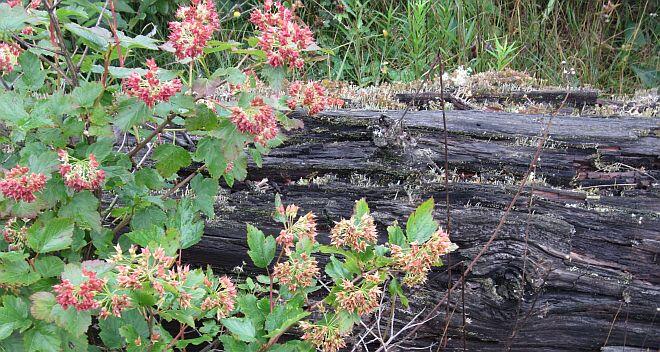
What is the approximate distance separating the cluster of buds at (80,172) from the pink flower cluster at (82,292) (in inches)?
10.2

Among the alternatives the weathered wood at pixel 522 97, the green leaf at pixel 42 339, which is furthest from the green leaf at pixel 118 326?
the weathered wood at pixel 522 97

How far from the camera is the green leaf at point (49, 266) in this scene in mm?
1703

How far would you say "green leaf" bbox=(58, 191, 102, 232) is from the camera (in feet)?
5.69

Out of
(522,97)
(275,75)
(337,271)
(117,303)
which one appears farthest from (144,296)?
(522,97)

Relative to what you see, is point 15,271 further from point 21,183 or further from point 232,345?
point 232,345

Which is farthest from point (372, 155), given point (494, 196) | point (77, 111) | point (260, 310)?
point (77, 111)

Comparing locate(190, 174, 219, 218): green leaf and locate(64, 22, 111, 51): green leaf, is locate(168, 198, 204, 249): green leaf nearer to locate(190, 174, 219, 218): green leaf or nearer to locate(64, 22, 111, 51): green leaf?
locate(190, 174, 219, 218): green leaf

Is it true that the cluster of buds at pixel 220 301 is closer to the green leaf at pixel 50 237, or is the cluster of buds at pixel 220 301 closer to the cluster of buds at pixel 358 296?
the cluster of buds at pixel 358 296

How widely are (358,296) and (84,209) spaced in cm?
68

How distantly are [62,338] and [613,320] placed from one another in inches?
65.9

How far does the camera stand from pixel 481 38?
447 centimetres

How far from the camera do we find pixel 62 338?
168 cm

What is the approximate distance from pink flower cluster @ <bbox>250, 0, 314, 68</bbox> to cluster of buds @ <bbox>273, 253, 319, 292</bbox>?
450 mm

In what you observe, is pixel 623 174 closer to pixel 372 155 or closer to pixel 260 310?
pixel 372 155
